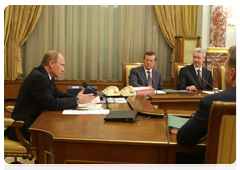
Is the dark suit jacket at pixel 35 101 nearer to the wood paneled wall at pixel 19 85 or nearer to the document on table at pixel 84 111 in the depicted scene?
the document on table at pixel 84 111

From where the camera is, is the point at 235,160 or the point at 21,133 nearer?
the point at 235,160

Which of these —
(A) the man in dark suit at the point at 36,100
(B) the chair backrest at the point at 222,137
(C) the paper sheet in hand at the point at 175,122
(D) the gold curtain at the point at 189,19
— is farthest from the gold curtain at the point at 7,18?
(B) the chair backrest at the point at 222,137

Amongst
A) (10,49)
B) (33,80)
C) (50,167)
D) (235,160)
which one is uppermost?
(10,49)

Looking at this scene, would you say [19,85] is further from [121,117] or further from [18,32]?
[121,117]

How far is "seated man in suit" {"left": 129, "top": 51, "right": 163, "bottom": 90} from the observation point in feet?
14.9

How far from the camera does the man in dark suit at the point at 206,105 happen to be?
4.75 ft

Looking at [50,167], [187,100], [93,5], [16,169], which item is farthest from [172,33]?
[50,167]

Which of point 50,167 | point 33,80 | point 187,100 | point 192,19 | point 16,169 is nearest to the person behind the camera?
point 50,167

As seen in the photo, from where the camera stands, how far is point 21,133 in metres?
2.41

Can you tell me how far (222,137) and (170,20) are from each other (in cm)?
574

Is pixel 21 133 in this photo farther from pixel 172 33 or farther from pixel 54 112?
pixel 172 33

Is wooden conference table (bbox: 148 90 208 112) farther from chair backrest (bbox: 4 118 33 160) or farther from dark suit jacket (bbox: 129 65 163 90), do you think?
chair backrest (bbox: 4 118 33 160)

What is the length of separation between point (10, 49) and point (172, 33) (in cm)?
395

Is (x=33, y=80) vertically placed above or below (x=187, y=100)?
above
